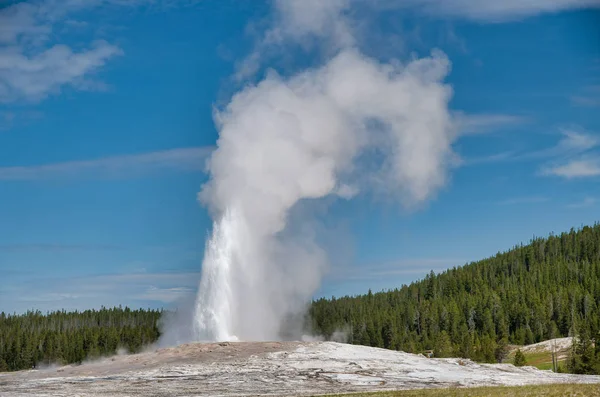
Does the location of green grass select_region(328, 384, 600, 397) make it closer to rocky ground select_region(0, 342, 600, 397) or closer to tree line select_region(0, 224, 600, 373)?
rocky ground select_region(0, 342, 600, 397)

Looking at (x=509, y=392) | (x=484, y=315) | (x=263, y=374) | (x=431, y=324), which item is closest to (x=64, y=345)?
(x=431, y=324)

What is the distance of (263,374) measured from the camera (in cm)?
5634

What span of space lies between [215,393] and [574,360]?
184 feet

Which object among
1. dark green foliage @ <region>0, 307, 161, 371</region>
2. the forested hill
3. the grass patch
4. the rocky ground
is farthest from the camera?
the forested hill

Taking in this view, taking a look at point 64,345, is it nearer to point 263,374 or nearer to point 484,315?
point 484,315

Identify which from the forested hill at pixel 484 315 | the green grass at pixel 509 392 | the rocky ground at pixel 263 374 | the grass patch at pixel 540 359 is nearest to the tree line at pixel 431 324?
the forested hill at pixel 484 315

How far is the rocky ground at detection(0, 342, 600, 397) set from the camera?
4941 cm

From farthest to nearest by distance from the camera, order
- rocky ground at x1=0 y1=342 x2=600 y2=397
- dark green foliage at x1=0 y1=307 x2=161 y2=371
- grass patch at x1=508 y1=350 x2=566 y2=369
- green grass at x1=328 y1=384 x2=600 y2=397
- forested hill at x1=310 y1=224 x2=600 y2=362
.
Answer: forested hill at x1=310 y1=224 x2=600 y2=362 → dark green foliage at x1=0 y1=307 x2=161 y2=371 → grass patch at x1=508 y1=350 x2=566 y2=369 → rocky ground at x1=0 y1=342 x2=600 y2=397 → green grass at x1=328 y1=384 x2=600 y2=397

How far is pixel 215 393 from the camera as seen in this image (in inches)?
1836

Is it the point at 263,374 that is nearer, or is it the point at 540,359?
the point at 263,374

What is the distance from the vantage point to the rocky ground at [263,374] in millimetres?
49406

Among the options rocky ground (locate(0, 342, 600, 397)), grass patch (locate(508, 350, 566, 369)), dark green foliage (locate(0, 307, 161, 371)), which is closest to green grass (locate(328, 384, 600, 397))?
rocky ground (locate(0, 342, 600, 397))

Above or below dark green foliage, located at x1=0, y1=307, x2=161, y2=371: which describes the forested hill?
above

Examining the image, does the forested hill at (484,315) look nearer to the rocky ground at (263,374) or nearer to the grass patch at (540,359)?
the grass patch at (540,359)
